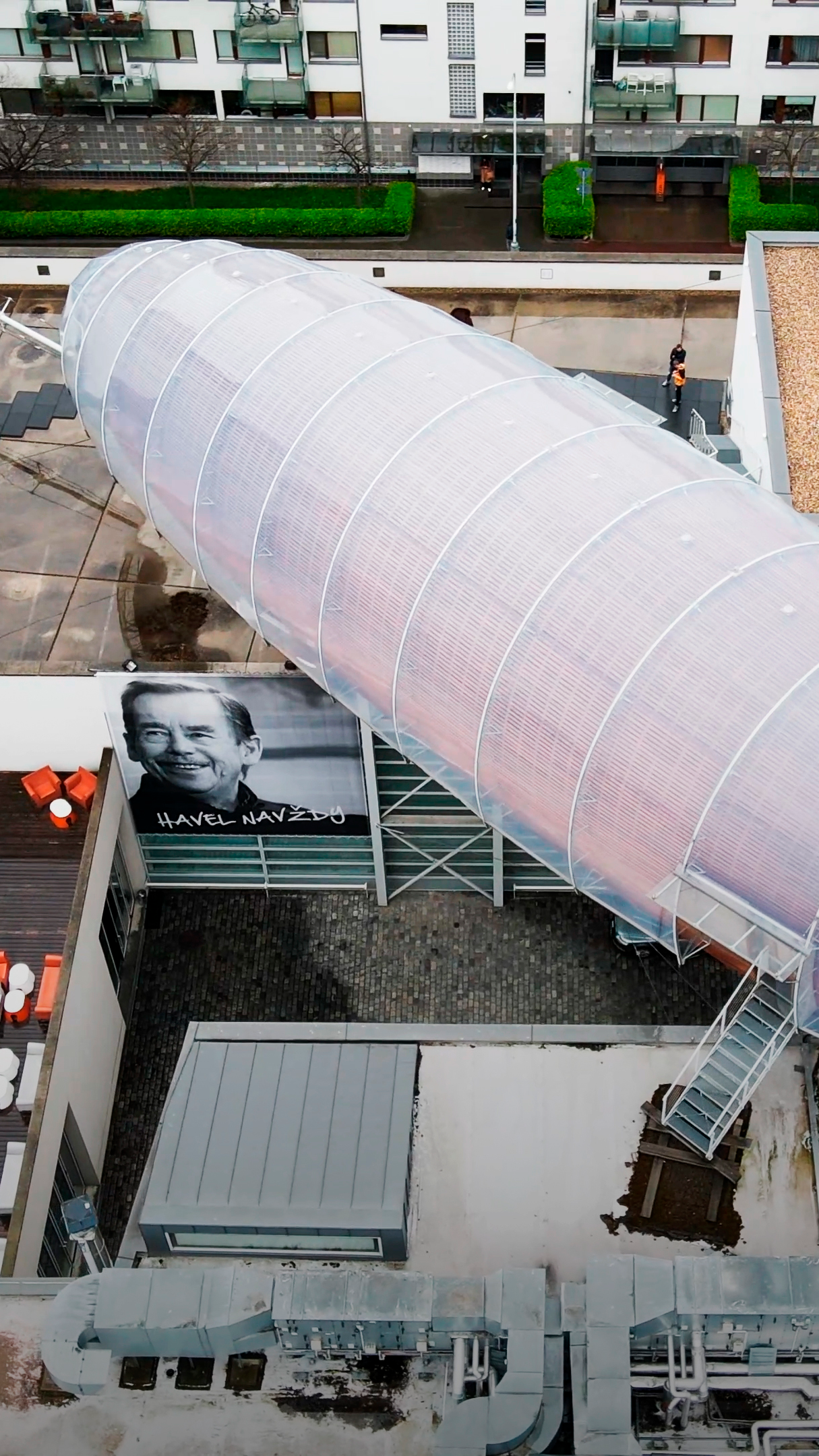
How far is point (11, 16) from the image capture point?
67125mm

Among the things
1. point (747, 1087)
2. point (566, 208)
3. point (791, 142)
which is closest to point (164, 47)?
point (566, 208)

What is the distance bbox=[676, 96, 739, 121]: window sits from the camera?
67.2 m

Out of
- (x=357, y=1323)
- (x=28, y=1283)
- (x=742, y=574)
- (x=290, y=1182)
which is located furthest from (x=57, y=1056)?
(x=742, y=574)

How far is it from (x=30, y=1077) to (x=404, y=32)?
156 ft

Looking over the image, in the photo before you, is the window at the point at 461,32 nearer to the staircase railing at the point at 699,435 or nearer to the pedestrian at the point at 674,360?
the pedestrian at the point at 674,360

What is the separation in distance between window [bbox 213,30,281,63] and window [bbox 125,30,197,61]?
1.04 metres

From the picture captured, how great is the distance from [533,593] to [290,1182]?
31.8ft

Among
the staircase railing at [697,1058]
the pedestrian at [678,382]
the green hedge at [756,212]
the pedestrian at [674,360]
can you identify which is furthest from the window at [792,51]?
the staircase railing at [697,1058]

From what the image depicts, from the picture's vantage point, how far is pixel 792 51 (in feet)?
215

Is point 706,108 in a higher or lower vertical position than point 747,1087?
higher

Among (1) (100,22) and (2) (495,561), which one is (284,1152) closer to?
(2) (495,561)

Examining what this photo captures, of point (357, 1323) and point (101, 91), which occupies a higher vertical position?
point (101, 91)

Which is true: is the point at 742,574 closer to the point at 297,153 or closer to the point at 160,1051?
the point at 160,1051

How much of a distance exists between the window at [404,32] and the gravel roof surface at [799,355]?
28657mm
